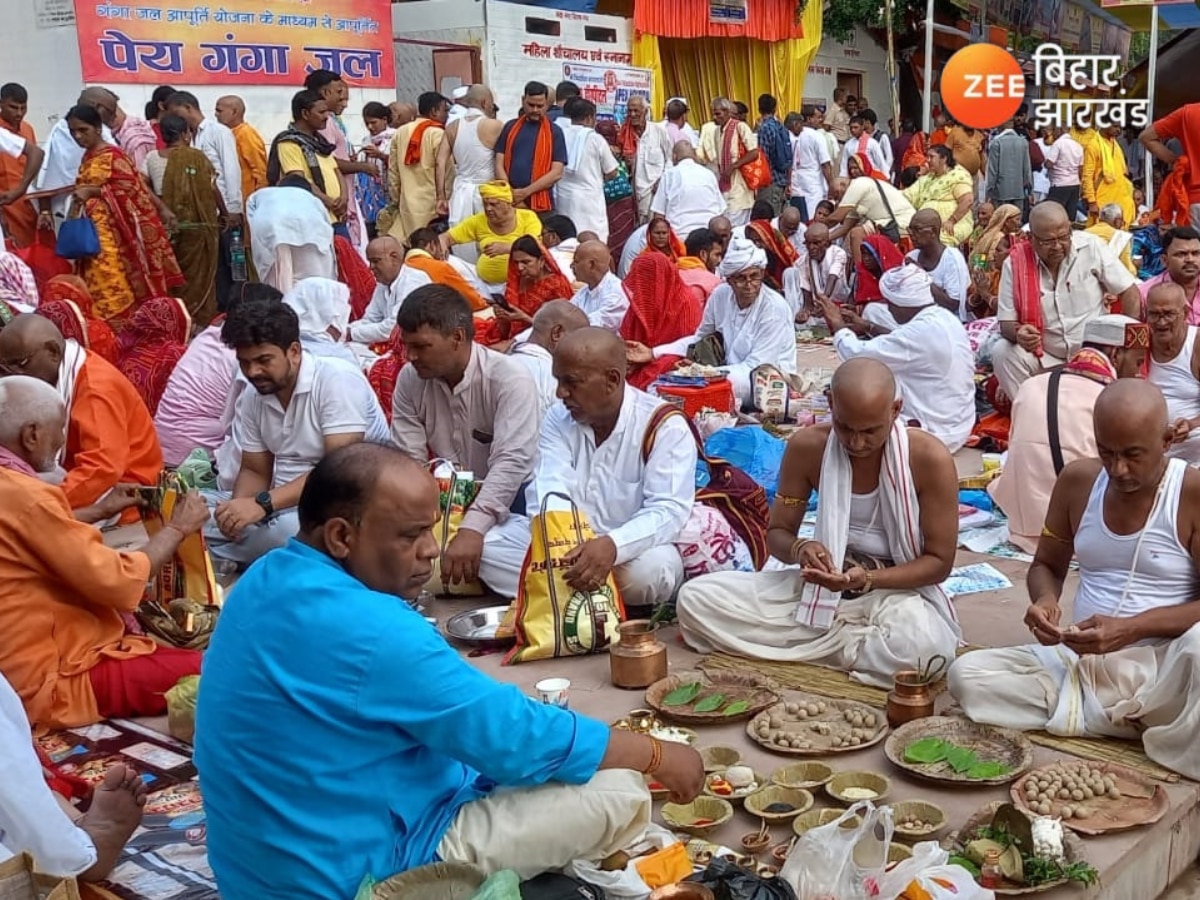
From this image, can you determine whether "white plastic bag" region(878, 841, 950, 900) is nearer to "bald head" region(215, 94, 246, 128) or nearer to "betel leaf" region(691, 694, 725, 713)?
"betel leaf" region(691, 694, 725, 713)

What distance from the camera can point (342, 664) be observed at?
2316mm

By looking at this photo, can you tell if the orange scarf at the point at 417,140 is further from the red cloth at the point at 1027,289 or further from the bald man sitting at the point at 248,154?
the red cloth at the point at 1027,289

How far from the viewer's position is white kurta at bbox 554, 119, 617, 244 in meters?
11.2

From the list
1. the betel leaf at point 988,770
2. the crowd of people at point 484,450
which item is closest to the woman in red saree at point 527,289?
the crowd of people at point 484,450

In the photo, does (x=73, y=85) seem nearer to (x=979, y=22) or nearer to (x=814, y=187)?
(x=814, y=187)

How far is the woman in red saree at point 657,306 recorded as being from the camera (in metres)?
8.67

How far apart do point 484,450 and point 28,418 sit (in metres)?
1.94

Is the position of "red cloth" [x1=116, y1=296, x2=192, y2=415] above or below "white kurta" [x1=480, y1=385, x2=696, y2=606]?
above

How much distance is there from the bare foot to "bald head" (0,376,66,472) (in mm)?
1471

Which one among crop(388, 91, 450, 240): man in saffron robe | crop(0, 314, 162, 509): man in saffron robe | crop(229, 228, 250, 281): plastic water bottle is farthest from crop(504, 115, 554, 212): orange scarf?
crop(0, 314, 162, 509): man in saffron robe

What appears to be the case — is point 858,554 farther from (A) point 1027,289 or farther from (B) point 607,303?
(B) point 607,303

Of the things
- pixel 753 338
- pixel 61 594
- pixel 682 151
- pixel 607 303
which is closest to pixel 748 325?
pixel 753 338

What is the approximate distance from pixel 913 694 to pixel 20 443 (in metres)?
3.01

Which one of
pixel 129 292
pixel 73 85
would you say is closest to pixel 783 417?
pixel 129 292
